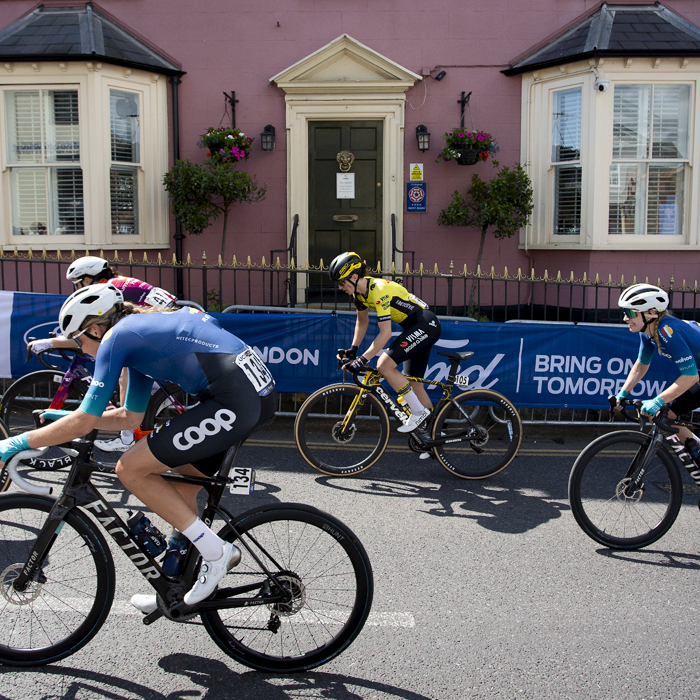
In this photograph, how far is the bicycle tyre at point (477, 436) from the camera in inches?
239

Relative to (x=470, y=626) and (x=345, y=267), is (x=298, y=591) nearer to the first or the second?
(x=470, y=626)

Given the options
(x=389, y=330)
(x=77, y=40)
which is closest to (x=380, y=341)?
(x=389, y=330)

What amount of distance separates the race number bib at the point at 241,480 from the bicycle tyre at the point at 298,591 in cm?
11

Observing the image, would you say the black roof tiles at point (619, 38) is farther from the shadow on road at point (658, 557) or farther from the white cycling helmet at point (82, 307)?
the white cycling helmet at point (82, 307)

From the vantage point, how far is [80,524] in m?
3.09

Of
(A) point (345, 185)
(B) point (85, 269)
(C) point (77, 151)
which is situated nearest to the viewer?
(B) point (85, 269)

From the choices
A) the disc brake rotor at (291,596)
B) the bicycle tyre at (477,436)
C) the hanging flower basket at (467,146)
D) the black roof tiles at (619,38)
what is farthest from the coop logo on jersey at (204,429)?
the black roof tiles at (619,38)

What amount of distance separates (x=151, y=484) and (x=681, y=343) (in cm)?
352

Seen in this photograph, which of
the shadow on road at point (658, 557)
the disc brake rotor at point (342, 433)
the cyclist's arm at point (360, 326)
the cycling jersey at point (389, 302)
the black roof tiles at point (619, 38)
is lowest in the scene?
the shadow on road at point (658, 557)

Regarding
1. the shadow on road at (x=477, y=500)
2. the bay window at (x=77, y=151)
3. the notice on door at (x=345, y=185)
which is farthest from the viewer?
the notice on door at (x=345, y=185)

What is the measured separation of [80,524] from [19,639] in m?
0.68

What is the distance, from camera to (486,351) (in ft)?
23.6

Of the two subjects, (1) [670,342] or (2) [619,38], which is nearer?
(1) [670,342]

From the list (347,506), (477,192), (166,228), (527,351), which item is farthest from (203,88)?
(347,506)
